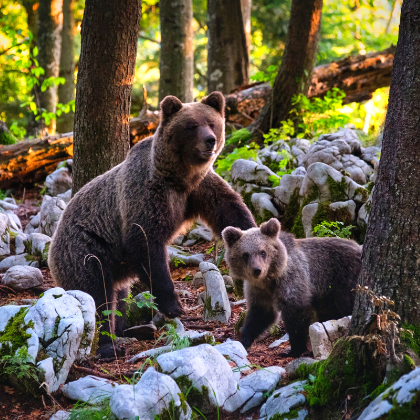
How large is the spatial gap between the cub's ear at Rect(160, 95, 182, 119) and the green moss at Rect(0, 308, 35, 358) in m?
2.59

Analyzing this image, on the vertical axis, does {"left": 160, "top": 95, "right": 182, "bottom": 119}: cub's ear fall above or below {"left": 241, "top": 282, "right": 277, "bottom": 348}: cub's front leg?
above

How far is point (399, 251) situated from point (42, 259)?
5860mm

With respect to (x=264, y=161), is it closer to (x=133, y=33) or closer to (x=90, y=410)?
(x=133, y=33)

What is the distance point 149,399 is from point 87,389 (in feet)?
2.65

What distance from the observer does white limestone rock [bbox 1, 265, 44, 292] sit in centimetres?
625

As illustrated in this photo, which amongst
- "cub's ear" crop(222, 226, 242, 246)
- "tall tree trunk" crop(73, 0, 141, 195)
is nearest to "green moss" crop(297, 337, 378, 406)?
"cub's ear" crop(222, 226, 242, 246)

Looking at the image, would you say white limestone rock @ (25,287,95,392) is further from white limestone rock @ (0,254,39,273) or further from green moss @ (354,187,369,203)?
green moss @ (354,187,369,203)

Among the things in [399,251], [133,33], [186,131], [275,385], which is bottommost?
[275,385]

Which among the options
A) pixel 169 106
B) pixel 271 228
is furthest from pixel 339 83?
pixel 271 228

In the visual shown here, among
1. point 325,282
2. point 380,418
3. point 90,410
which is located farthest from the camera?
point 325,282

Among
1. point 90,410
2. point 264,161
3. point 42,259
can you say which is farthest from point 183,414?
point 264,161

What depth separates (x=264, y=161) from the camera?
881cm

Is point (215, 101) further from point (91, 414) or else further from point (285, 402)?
point (91, 414)

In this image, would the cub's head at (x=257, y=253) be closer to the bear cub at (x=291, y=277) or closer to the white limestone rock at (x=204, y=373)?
the bear cub at (x=291, y=277)
